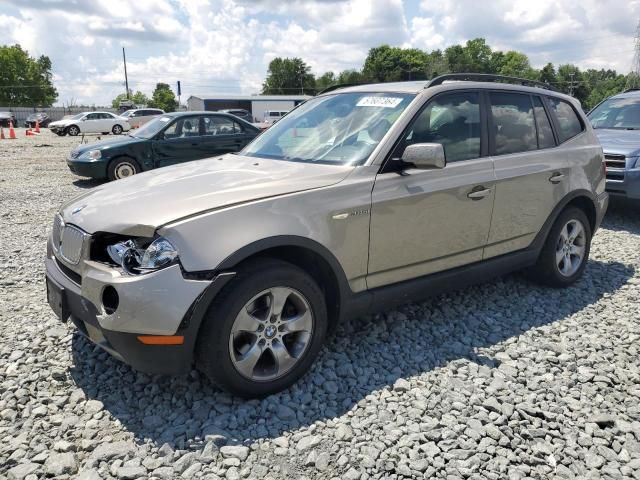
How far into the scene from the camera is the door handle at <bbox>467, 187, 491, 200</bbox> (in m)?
3.96

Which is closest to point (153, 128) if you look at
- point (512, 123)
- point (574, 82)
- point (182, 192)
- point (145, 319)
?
point (512, 123)

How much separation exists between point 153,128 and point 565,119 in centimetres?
882

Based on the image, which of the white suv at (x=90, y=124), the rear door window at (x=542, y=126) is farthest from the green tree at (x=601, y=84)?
the rear door window at (x=542, y=126)

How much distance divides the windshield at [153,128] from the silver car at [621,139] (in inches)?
329

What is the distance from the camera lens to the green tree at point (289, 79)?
116m

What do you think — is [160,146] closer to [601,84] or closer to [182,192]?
[182,192]

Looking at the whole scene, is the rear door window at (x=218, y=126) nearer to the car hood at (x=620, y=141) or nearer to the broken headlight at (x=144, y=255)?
the car hood at (x=620, y=141)

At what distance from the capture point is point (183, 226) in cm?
277

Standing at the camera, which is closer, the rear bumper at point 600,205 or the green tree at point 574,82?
the rear bumper at point 600,205

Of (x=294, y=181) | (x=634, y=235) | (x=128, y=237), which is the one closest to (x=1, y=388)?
(x=128, y=237)

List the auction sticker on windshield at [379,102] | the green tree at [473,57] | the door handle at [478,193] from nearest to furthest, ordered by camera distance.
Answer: the auction sticker on windshield at [379,102] → the door handle at [478,193] → the green tree at [473,57]

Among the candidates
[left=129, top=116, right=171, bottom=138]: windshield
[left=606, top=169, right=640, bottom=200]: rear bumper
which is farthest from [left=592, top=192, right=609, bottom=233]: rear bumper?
[left=129, top=116, right=171, bottom=138]: windshield

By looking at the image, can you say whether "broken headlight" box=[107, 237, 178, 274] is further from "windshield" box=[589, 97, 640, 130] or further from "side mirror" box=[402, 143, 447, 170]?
"windshield" box=[589, 97, 640, 130]

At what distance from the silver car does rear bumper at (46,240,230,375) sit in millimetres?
6836
